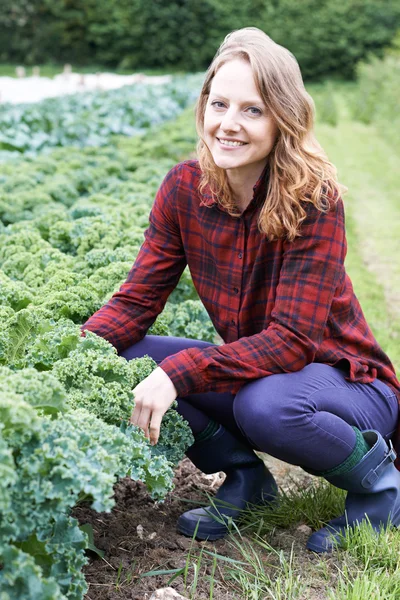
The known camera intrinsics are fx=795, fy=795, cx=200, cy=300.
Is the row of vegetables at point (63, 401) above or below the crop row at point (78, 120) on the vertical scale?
below

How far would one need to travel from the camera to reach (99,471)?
1987 millimetres

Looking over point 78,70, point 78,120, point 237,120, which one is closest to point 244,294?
point 237,120

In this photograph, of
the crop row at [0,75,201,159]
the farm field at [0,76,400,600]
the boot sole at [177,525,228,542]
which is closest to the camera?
the farm field at [0,76,400,600]

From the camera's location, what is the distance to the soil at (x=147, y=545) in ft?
8.21

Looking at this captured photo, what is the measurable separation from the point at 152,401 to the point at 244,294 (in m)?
0.56

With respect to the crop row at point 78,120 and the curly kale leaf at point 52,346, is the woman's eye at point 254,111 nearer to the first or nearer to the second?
the curly kale leaf at point 52,346

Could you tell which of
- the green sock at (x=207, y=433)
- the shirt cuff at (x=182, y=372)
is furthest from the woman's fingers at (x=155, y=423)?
the green sock at (x=207, y=433)

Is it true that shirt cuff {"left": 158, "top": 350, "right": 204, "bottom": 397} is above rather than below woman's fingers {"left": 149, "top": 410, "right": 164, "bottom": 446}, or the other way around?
above

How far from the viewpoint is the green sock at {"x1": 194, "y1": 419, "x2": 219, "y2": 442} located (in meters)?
2.88

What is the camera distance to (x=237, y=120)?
8.61ft

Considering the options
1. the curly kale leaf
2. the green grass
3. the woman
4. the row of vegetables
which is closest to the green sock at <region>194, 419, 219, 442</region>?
the woman

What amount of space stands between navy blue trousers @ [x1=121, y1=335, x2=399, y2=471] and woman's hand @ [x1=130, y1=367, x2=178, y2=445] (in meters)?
0.28

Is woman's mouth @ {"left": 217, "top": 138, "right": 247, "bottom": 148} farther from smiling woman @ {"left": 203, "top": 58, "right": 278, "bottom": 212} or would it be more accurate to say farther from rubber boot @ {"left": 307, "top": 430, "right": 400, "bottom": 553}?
rubber boot @ {"left": 307, "top": 430, "right": 400, "bottom": 553}

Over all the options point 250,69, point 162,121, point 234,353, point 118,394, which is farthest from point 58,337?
point 162,121
